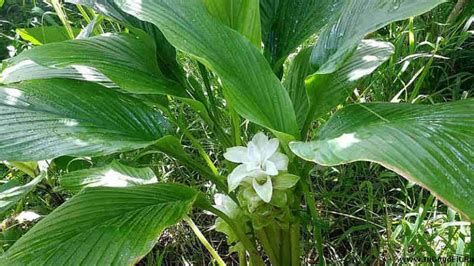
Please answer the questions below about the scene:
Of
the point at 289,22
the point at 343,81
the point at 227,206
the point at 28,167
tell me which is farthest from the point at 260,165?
the point at 28,167

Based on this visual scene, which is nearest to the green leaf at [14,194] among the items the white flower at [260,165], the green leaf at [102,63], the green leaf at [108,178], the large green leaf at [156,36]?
the green leaf at [108,178]

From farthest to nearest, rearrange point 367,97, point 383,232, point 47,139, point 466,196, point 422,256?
point 367,97 < point 383,232 < point 422,256 < point 47,139 < point 466,196

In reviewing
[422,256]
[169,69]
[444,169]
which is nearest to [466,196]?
[444,169]

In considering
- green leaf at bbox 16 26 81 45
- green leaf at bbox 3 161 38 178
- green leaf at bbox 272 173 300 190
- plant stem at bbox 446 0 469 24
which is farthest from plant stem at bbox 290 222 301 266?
plant stem at bbox 446 0 469 24

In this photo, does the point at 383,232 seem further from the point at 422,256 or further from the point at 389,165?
the point at 389,165

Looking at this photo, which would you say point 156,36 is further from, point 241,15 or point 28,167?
point 28,167

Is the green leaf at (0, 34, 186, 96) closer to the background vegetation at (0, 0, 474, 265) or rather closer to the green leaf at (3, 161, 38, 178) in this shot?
the background vegetation at (0, 0, 474, 265)

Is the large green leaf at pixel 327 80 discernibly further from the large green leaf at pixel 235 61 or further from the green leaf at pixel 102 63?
the green leaf at pixel 102 63
